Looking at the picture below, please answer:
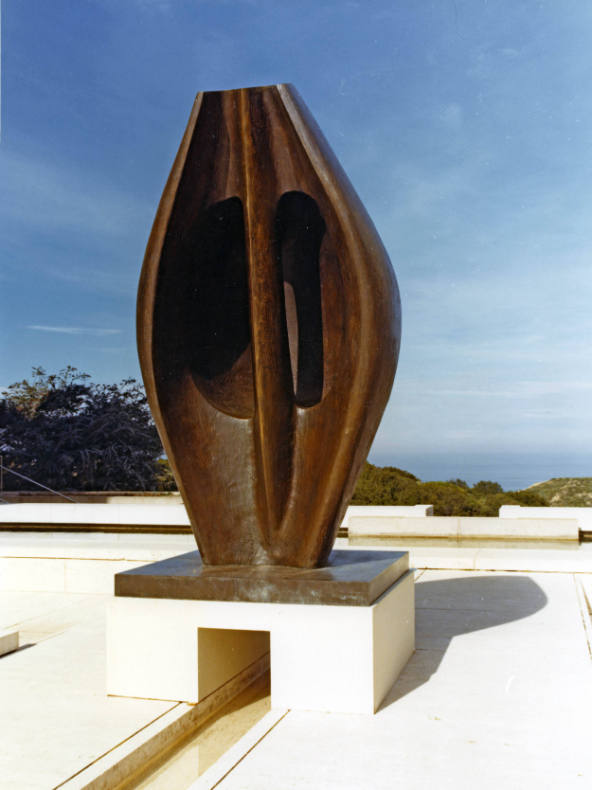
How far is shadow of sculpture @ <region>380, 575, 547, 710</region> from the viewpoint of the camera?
4.38 meters

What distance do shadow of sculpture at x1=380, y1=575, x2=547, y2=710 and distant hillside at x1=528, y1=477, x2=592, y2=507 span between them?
13242mm

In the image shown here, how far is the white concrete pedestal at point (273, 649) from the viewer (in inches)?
147

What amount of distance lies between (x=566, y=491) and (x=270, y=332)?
1777cm

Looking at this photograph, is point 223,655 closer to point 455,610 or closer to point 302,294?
point 302,294

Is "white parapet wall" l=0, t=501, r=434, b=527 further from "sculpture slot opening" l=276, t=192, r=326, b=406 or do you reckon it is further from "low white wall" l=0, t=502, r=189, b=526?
"sculpture slot opening" l=276, t=192, r=326, b=406

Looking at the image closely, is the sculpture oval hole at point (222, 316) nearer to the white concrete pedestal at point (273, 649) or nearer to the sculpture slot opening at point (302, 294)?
the sculpture slot opening at point (302, 294)

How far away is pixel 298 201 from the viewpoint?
4.54 meters

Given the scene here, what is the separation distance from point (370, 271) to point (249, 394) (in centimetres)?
109

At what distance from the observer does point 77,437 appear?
22438mm

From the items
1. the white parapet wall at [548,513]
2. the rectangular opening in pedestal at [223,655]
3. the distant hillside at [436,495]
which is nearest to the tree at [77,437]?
the distant hillside at [436,495]

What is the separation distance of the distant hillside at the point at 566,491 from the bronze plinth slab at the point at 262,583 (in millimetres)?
16342

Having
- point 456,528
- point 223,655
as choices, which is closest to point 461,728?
point 223,655

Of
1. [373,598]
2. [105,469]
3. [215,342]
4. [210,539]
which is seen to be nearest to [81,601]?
[210,539]

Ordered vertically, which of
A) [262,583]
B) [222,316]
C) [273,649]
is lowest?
[273,649]
